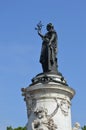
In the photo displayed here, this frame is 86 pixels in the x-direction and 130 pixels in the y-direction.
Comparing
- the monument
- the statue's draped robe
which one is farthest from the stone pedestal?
the statue's draped robe

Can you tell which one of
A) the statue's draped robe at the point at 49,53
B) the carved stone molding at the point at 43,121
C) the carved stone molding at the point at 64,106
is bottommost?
the carved stone molding at the point at 43,121

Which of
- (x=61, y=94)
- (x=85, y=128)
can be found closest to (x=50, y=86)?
(x=61, y=94)

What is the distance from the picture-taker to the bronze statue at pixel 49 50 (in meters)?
18.2

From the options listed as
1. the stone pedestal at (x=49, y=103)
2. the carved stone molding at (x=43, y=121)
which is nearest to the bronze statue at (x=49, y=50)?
the stone pedestal at (x=49, y=103)

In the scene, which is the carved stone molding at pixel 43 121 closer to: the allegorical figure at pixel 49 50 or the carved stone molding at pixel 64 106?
the carved stone molding at pixel 64 106

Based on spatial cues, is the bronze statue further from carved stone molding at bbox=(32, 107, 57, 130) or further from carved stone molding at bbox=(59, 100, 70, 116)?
carved stone molding at bbox=(32, 107, 57, 130)

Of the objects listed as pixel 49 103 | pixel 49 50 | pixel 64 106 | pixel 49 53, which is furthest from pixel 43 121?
pixel 49 50

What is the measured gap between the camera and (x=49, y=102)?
16875 millimetres

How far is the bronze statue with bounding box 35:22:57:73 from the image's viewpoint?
1822cm

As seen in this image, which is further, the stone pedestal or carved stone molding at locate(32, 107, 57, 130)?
the stone pedestal

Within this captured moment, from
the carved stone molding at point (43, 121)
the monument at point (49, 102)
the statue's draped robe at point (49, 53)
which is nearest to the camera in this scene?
the carved stone molding at point (43, 121)

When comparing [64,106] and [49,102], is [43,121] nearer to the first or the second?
[49,102]

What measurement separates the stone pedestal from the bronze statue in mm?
794

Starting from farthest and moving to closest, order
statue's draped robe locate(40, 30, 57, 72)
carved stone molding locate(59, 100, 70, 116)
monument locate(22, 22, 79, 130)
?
statue's draped robe locate(40, 30, 57, 72) → carved stone molding locate(59, 100, 70, 116) → monument locate(22, 22, 79, 130)
